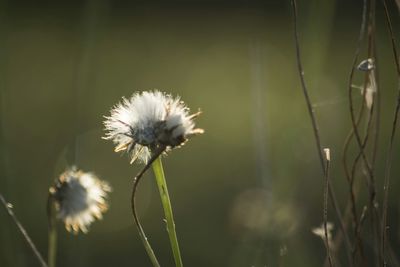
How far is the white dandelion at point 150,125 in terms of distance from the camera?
81 centimetres

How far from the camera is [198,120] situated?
5676 millimetres

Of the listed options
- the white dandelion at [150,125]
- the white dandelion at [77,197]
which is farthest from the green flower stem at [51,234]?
the white dandelion at [150,125]

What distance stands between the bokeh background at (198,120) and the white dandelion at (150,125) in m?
0.23

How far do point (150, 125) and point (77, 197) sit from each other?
12.6 inches

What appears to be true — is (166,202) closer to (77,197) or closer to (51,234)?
(51,234)

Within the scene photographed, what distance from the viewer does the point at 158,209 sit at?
4.04 m

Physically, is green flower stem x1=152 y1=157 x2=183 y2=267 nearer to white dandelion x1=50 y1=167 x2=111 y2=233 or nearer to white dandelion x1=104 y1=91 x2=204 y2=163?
white dandelion x1=104 y1=91 x2=204 y2=163

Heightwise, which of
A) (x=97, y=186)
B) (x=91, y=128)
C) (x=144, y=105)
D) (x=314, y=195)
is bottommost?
(x=314, y=195)

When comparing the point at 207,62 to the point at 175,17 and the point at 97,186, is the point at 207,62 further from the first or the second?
the point at 97,186

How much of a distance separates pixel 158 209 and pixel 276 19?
18.3 ft

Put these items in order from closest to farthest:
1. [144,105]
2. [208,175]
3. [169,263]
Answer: [144,105] → [169,263] → [208,175]

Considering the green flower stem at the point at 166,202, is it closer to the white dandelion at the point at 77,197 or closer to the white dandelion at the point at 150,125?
the white dandelion at the point at 150,125

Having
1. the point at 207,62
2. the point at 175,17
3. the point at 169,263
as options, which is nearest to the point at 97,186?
the point at 169,263

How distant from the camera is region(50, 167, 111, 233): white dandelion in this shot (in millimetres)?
1100
